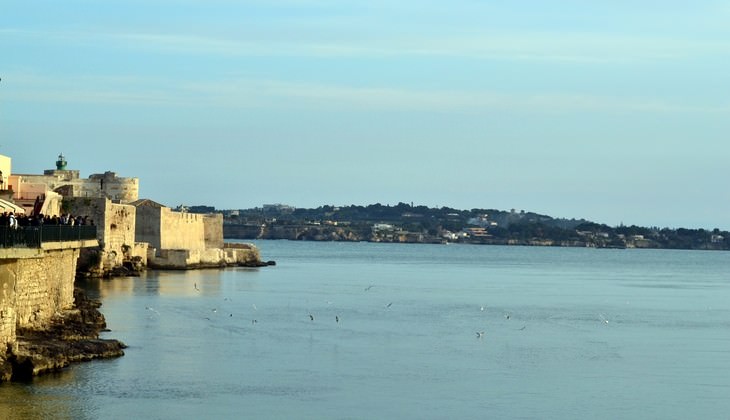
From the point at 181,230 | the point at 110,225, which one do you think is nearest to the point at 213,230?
the point at 181,230

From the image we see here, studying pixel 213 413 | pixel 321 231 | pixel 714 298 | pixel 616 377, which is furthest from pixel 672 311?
pixel 321 231

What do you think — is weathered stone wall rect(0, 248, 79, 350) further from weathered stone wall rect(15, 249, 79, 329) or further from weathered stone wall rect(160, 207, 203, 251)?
weathered stone wall rect(160, 207, 203, 251)

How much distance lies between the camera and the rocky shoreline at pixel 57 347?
19812 mm

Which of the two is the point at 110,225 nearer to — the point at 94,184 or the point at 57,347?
the point at 94,184

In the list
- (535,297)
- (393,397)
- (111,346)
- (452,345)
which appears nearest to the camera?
(393,397)

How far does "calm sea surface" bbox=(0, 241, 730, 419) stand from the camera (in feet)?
66.4

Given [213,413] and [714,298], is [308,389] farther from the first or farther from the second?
[714,298]

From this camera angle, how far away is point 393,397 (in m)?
21.3

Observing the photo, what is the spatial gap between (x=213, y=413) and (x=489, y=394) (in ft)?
15.3

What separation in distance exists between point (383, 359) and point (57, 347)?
6.80 m

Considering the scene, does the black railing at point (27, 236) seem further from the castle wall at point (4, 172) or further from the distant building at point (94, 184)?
the distant building at point (94, 184)

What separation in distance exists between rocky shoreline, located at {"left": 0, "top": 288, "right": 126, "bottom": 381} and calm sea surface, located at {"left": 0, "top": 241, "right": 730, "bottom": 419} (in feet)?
0.67

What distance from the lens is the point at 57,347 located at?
70.6ft

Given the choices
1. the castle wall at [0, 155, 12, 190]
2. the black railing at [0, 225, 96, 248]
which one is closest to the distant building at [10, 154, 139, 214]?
the castle wall at [0, 155, 12, 190]
